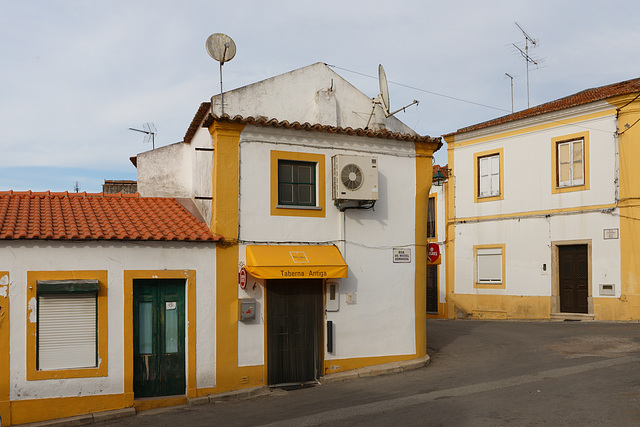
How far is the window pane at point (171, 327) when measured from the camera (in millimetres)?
11727

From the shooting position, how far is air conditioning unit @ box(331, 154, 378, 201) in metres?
12.8

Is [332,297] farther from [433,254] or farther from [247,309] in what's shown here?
[433,254]

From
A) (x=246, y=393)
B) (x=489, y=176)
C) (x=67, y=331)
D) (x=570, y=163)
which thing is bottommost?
(x=246, y=393)

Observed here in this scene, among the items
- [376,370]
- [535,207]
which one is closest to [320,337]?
[376,370]

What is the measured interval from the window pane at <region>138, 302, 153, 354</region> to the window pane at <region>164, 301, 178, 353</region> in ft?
0.90

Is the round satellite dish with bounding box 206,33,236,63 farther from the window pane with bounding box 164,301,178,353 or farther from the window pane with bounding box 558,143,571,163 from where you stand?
the window pane with bounding box 558,143,571,163

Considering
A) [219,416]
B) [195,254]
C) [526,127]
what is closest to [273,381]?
[219,416]

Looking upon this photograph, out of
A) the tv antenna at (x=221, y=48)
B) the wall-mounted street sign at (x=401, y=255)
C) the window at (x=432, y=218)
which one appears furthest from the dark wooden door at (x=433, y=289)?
the tv antenna at (x=221, y=48)

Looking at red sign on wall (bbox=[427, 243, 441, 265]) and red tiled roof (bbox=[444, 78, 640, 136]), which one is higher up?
red tiled roof (bbox=[444, 78, 640, 136])

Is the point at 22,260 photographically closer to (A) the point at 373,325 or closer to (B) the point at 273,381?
(B) the point at 273,381

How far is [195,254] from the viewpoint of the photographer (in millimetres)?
11844

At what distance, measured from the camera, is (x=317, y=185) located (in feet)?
42.9

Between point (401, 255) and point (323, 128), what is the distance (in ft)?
10.8

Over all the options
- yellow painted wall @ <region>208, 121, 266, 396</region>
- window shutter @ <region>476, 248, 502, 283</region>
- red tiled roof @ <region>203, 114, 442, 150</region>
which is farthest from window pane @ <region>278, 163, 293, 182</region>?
window shutter @ <region>476, 248, 502, 283</region>
